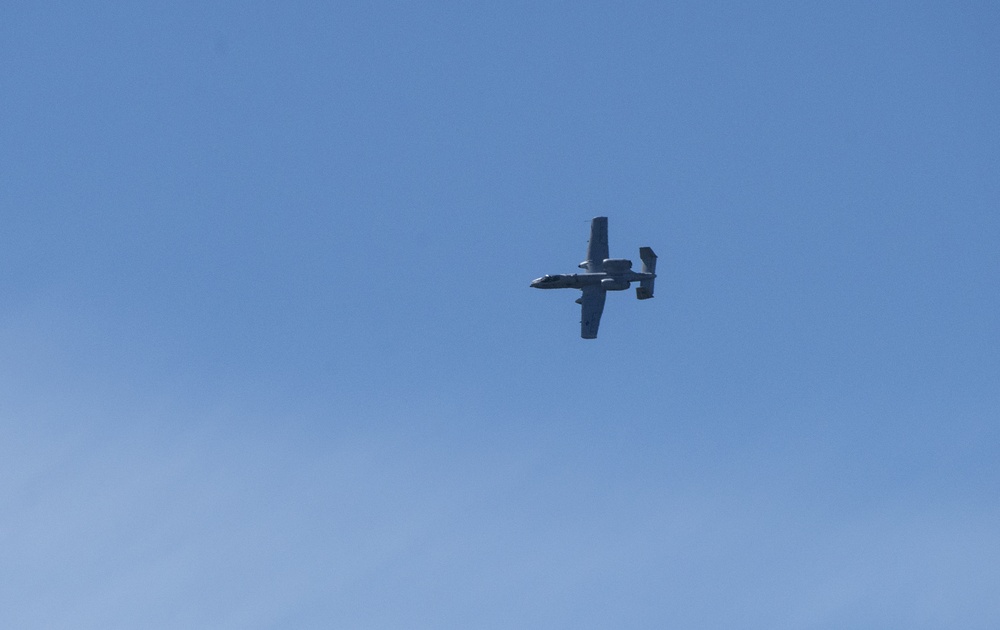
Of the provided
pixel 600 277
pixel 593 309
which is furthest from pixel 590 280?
pixel 593 309

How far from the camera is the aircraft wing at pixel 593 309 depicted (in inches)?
5551

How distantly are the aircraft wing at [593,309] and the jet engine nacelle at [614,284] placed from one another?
119cm

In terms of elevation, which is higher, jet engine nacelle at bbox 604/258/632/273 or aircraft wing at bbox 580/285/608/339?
jet engine nacelle at bbox 604/258/632/273

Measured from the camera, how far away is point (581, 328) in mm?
141000

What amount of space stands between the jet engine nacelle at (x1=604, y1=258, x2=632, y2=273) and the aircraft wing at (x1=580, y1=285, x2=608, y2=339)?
2.84 meters

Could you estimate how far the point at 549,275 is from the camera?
145375 mm

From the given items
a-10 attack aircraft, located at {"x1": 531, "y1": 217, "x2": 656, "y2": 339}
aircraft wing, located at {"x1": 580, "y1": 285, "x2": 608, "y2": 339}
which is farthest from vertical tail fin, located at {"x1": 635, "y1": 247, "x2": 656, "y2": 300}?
aircraft wing, located at {"x1": 580, "y1": 285, "x2": 608, "y2": 339}

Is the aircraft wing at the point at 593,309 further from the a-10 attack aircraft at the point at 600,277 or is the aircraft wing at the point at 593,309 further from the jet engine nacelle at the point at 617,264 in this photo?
the jet engine nacelle at the point at 617,264

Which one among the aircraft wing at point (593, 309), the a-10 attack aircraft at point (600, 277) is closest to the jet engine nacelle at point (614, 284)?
the a-10 attack aircraft at point (600, 277)

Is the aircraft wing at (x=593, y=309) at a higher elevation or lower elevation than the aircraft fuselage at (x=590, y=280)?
lower

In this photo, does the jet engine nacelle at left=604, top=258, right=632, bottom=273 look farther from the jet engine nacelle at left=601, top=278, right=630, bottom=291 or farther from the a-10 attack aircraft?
the jet engine nacelle at left=601, top=278, right=630, bottom=291

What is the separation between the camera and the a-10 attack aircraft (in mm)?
140000

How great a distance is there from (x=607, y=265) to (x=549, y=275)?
8.49m

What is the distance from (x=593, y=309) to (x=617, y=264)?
6.11 meters
